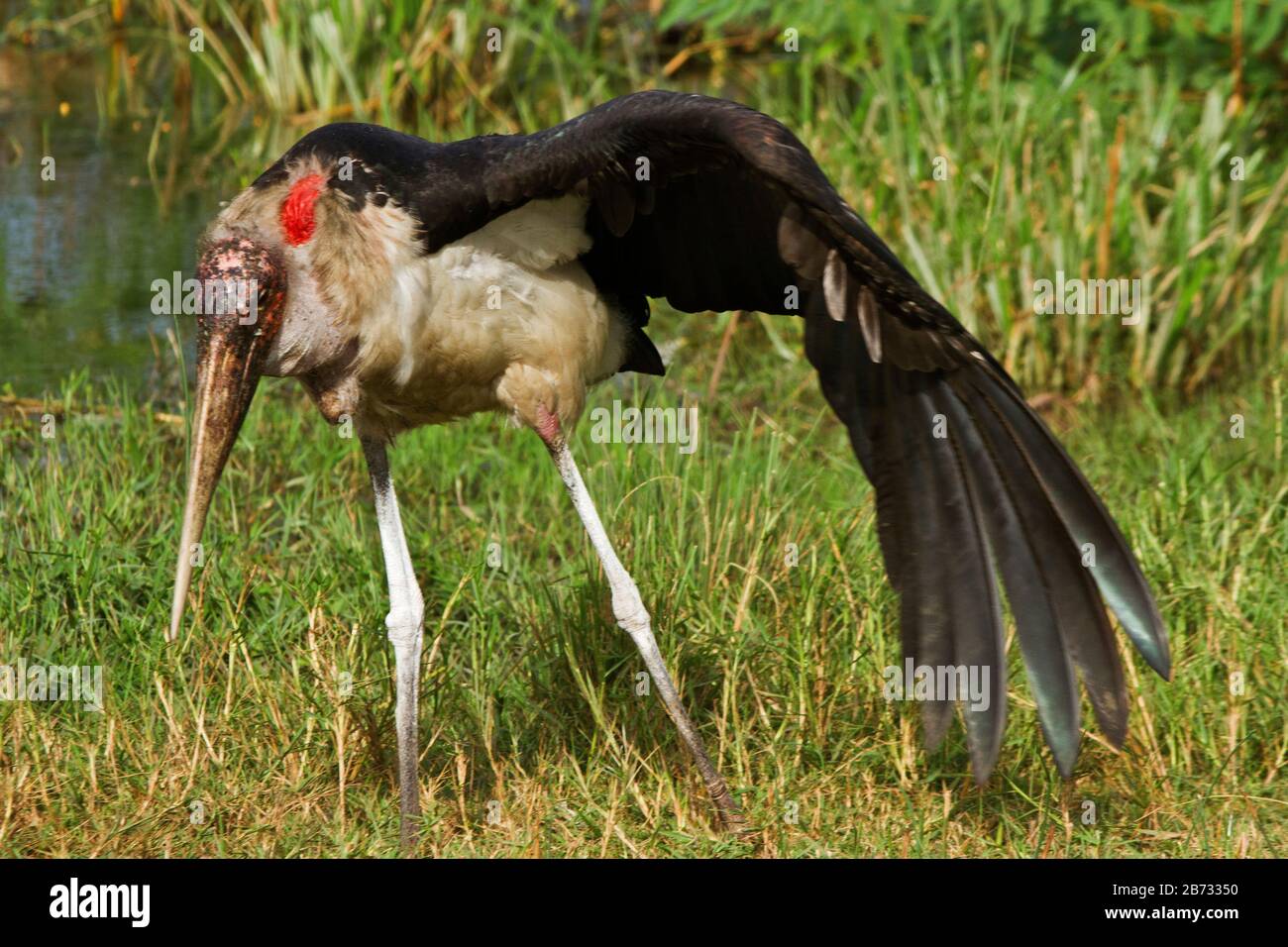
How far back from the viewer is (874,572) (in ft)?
14.3

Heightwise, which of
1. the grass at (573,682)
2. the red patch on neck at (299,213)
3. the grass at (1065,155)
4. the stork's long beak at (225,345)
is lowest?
the grass at (573,682)

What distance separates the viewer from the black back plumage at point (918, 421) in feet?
9.74

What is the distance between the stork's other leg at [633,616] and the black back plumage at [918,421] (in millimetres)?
543

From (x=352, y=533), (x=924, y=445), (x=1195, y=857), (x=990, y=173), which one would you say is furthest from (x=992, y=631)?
(x=990, y=173)

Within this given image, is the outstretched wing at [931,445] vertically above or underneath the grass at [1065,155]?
underneath

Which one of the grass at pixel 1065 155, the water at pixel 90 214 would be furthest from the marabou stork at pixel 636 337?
the water at pixel 90 214

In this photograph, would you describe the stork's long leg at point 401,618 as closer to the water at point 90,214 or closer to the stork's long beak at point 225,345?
the stork's long beak at point 225,345

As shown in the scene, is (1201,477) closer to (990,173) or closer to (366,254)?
(990,173)

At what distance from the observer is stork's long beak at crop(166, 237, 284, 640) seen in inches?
126

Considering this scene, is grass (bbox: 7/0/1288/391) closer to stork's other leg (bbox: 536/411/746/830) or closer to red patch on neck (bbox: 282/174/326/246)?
stork's other leg (bbox: 536/411/746/830)

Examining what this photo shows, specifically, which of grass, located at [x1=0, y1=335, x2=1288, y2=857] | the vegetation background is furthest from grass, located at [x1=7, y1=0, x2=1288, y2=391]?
grass, located at [x1=0, y1=335, x2=1288, y2=857]

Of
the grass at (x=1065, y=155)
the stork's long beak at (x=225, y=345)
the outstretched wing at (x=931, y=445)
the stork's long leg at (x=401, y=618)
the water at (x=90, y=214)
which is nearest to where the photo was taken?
the outstretched wing at (x=931, y=445)

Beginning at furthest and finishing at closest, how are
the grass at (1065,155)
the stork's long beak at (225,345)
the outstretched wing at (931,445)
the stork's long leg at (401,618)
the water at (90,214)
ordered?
the water at (90,214) → the grass at (1065,155) → the stork's long leg at (401,618) → the stork's long beak at (225,345) → the outstretched wing at (931,445)

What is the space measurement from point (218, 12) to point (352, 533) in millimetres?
5526
